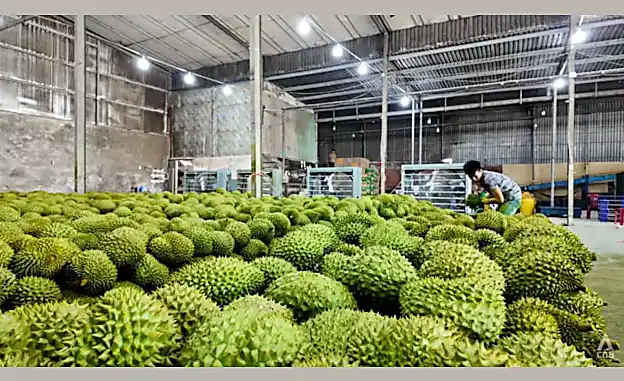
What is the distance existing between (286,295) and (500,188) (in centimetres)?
430

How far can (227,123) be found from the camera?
1598 cm

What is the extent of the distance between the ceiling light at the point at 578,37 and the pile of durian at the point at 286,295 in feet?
30.6

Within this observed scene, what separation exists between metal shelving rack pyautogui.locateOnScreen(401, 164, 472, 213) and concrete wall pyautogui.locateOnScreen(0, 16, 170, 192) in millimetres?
12276

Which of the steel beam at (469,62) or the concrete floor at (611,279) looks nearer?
the concrete floor at (611,279)

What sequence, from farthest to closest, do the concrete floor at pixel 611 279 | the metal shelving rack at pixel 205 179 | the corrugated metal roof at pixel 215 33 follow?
1. the corrugated metal roof at pixel 215 33
2. the metal shelving rack at pixel 205 179
3. the concrete floor at pixel 611 279

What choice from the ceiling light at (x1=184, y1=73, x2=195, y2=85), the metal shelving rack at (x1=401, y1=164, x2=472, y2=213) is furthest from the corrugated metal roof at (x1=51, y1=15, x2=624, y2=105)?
the metal shelving rack at (x1=401, y1=164, x2=472, y2=213)

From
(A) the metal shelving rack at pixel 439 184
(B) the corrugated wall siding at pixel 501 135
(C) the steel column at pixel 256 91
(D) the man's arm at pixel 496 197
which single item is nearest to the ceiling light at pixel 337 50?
(A) the metal shelving rack at pixel 439 184

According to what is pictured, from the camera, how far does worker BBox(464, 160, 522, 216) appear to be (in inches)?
176

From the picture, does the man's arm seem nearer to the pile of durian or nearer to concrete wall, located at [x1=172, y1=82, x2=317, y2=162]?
the pile of durian

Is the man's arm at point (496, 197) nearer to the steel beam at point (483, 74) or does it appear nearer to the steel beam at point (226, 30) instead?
the steel beam at point (483, 74)

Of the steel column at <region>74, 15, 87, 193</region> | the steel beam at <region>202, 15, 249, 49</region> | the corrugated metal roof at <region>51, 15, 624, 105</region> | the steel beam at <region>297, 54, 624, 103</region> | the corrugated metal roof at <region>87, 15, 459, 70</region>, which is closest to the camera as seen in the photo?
the steel column at <region>74, 15, 87, 193</region>

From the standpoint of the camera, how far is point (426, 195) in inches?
301

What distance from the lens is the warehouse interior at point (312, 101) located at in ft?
35.4

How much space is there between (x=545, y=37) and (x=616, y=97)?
25.8ft
